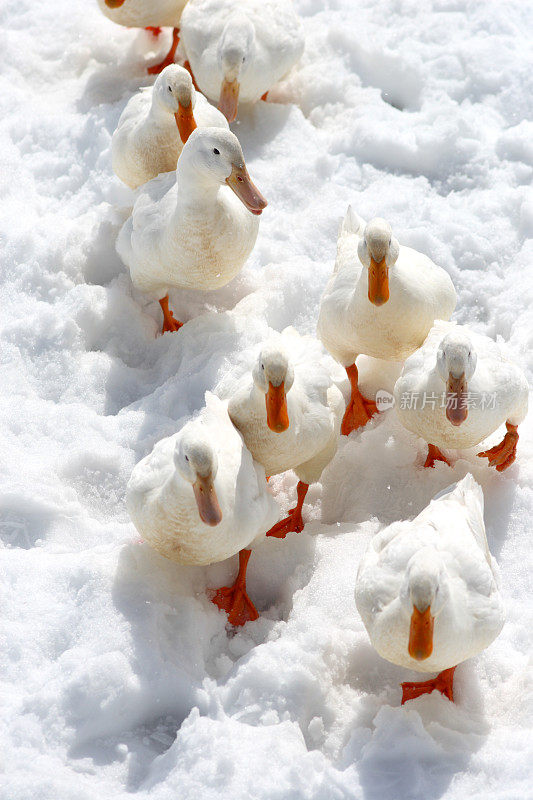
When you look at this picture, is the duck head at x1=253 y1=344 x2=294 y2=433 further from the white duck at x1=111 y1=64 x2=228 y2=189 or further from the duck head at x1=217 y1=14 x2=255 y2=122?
the duck head at x1=217 y1=14 x2=255 y2=122

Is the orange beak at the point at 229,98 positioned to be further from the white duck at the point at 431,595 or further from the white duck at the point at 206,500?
the white duck at the point at 431,595

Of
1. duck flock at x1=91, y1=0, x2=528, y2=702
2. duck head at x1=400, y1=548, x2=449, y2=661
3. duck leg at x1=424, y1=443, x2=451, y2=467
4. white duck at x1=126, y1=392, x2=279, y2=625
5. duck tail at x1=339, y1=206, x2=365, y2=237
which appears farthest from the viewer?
duck tail at x1=339, y1=206, x2=365, y2=237


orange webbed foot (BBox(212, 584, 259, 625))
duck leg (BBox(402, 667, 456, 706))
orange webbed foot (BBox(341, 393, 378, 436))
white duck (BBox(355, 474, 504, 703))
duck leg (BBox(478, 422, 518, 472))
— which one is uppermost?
A: white duck (BBox(355, 474, 504, 703))

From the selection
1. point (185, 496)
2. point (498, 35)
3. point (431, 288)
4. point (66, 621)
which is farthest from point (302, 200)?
point (66, 621)

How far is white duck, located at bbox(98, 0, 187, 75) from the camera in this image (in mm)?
6988

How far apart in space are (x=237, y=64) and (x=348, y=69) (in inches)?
43.8

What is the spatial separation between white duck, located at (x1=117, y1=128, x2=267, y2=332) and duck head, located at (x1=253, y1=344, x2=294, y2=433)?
1.13 m

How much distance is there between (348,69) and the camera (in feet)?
23.9

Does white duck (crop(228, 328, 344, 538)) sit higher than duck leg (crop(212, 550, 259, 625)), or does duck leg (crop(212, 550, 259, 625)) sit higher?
white duck (crop(228, 328, 344, 538))

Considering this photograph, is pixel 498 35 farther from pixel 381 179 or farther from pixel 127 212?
pixel 127 212

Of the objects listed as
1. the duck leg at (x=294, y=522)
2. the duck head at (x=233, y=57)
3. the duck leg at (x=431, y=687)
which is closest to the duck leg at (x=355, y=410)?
the duck leg at (x=294, y=522)

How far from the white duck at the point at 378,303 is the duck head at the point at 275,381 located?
2.37 feet

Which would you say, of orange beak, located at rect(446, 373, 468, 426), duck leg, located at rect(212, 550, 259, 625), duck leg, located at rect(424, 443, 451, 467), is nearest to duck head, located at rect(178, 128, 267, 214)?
orange beak, located at rect(446, 373, 468, 426)

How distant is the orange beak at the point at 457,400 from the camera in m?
4.86
